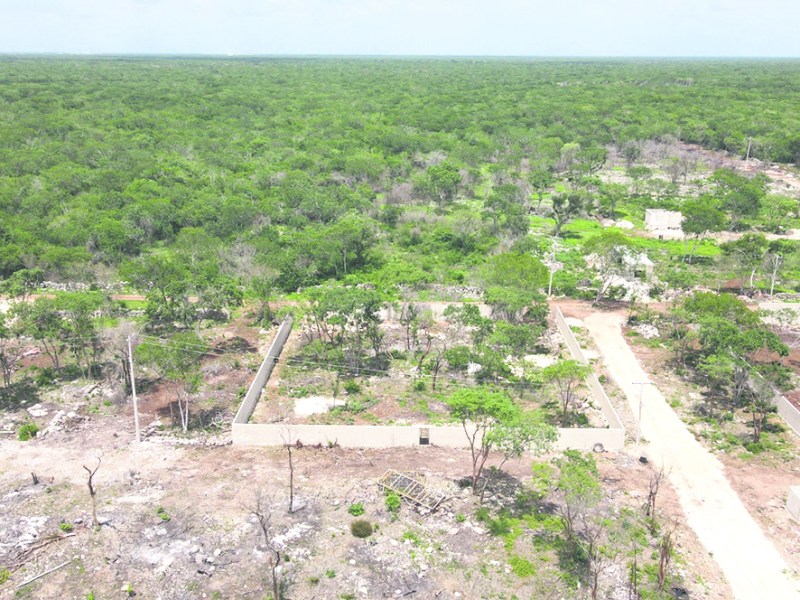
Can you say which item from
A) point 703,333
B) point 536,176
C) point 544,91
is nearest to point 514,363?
point 703,333

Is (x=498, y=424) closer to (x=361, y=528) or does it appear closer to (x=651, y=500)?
(x=651, y=500)

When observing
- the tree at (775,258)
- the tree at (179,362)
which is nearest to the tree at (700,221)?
the tree at (775,258)

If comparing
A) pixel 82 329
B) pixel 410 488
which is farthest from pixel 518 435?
pixel 82 329

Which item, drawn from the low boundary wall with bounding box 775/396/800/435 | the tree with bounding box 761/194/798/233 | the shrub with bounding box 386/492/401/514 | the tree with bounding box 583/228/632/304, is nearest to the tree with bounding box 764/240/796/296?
the tree with bounding box 583/228/632/304

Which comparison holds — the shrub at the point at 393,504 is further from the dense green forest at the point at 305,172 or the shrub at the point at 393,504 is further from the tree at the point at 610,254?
the tree at the point at 610,254

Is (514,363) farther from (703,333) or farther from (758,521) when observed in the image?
(758,521)
